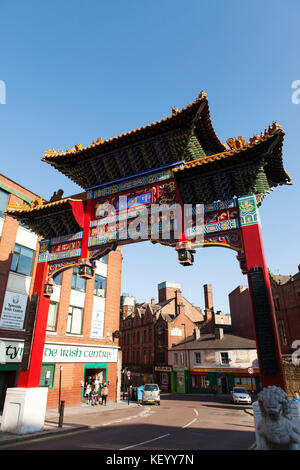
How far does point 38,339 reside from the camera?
38.6ft

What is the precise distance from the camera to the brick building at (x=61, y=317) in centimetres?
1706

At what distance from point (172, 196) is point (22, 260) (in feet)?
40.3

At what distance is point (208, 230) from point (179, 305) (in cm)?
4027

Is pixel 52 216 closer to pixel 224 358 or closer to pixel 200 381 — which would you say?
pixel 224 358

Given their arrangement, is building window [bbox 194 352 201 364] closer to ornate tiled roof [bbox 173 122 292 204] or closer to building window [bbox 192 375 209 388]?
building window [bbox 192 375 209 388]

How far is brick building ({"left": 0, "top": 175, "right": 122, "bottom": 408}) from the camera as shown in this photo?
56.0ft

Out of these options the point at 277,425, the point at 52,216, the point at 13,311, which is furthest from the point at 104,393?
the point at 277,425

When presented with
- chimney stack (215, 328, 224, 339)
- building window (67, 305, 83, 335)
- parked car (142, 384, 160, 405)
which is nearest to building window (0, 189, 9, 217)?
building window (67, 305, 83, 335)

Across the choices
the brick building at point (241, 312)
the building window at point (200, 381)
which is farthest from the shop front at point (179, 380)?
the brick building at point (241, 312)

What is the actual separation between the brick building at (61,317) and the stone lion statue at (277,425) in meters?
14.5

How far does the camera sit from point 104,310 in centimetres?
2475
